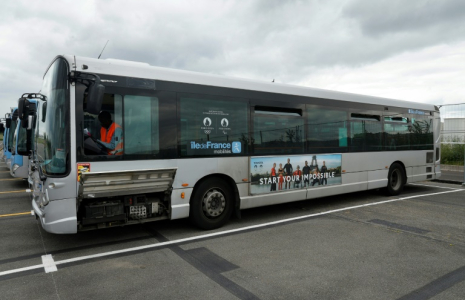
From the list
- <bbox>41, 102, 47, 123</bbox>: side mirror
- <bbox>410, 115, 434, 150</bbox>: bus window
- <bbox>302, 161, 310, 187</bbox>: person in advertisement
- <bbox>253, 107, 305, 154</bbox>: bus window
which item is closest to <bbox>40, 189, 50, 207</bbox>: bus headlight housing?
<bbox>41, 102, 47, 123</bbox>: side mirror

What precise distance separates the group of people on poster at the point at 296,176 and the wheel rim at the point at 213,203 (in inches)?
49.7

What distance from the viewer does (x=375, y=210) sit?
27.1 feet

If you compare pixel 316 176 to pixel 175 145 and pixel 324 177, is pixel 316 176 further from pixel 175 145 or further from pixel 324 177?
pixel 175 145

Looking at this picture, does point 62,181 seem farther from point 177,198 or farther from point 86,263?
point 177,198

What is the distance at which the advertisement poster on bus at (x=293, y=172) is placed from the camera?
7.05m

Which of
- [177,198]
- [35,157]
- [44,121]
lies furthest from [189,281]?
[35,157]

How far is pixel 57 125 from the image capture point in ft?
16.6

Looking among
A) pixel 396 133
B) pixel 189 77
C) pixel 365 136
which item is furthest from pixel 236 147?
pixel 396 133

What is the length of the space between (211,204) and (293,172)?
219 centimetres

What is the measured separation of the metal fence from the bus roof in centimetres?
1198

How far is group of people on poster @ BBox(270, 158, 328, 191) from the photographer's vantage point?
289 inches

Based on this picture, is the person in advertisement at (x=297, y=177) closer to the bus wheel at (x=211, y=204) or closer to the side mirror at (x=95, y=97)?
the bus wheel at (x=211, y=204)

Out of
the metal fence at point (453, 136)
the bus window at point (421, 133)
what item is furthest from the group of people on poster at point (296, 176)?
the metal fence at point (453, 136)

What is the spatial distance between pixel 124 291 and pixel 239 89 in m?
4.34
